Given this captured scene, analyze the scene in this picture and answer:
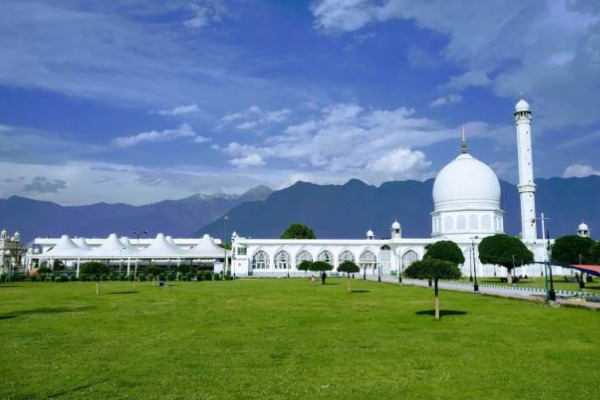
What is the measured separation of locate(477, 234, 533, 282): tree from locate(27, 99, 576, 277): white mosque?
18.1 metres

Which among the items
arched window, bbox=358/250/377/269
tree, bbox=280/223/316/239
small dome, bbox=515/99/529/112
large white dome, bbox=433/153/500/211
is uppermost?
small dome, bbox=515/99/529/112

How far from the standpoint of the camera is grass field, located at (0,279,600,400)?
10625mm

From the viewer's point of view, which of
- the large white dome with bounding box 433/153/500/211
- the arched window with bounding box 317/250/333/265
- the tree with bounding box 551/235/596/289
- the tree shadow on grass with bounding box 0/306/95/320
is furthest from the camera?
the arched window with bounding box 317/250/333/265

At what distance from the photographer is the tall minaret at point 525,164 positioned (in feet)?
286

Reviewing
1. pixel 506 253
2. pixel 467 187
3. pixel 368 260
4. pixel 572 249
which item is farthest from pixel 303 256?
pixel 572 249

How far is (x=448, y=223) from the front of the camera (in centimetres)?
8944

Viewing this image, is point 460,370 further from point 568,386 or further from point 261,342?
point 261,342

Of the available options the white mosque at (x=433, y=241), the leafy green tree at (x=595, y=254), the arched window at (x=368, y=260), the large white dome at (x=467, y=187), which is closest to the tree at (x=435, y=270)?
the leafy green tree at (x=595, y=254)

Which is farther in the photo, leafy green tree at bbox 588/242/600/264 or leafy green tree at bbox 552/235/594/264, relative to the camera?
leafy green tree at bbox 552/235/594/264

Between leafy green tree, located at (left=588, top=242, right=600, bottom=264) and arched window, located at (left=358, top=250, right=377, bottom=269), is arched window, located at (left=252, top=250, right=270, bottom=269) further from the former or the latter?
leafy green tree, located at (left=588, top=242, right=600, bottom=264)

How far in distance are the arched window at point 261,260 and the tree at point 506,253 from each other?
38.4 meters

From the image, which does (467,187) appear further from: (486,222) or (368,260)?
(368,260)

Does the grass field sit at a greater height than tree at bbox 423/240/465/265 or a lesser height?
lesser

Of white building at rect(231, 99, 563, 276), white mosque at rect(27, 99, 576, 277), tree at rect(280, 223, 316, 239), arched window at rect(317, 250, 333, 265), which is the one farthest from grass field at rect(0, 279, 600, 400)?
tree at rect(280, 223, 316, 239)
